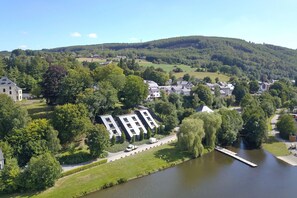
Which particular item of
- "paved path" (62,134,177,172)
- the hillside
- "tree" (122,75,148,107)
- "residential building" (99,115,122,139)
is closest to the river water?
"paved path" (62,134,177,172)

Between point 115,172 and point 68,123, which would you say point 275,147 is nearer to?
point 115,172

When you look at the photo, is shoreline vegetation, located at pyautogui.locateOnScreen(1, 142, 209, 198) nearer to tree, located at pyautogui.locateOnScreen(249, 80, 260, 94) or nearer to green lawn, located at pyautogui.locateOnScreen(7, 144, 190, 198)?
green lawn, located at pyautogui.locateOnScreen(7, 144, 190, 198)

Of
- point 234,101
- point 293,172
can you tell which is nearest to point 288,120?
point 293,172

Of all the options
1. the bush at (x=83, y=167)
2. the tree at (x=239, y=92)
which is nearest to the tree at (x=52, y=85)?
the bush at (x=83, y=167)

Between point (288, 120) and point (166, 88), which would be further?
point (166, 88)

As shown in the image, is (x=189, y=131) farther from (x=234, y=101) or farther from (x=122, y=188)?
(x=234, y=101)

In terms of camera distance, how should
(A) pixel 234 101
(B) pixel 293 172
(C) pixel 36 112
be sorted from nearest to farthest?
1. (B) pixel 293 172
2. (C) pixel 36 112
3. (A) pixel 234 101

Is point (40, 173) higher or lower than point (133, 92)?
lower

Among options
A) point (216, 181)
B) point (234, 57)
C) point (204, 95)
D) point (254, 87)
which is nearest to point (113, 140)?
point (216, 181)
